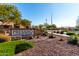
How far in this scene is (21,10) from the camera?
10438 millimetres

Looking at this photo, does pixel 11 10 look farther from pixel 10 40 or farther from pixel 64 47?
pixel 64 47

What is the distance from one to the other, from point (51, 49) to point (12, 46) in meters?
0.74

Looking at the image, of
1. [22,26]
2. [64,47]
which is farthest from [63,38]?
[22,26]

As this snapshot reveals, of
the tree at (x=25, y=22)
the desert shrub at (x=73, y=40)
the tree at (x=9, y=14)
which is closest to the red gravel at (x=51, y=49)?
the desert shrub at (x=73, y=40)

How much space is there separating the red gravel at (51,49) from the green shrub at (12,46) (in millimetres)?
99

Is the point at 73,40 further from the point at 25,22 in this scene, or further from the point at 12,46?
the point at 12,46

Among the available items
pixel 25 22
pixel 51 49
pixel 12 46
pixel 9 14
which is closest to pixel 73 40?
pixel 51 49

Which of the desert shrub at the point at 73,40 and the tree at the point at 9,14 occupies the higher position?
the tree at the point at 9,14

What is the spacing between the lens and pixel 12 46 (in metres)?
10.5

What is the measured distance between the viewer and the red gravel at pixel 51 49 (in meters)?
10.4

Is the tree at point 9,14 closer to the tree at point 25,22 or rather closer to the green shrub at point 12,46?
the tree at point 25,22

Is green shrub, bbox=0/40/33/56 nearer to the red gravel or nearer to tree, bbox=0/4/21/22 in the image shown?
the red gravel

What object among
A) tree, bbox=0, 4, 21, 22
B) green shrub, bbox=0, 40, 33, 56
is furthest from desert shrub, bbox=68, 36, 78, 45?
tree, bbox=0, 4, 21, 22

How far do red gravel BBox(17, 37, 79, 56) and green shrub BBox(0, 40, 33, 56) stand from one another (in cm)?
10
